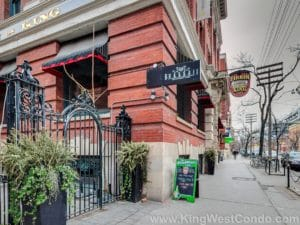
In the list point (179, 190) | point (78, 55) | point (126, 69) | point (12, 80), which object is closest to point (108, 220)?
point (179, 190)

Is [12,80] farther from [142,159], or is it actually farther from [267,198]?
[267,198]

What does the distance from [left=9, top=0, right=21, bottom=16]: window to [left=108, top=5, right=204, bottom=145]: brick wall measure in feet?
23.6

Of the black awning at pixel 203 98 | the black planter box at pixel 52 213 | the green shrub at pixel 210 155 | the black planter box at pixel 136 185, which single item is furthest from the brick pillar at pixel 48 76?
the green shrub at pixel 210 155

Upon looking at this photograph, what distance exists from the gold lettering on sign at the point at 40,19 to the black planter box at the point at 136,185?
22.8ft

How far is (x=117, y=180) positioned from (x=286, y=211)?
477 centimetres

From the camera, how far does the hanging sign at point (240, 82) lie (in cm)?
1770

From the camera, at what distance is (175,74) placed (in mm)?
7258

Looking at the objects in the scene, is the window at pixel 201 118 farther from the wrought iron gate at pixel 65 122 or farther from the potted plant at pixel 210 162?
the wrought iron gate at pixel 65 122

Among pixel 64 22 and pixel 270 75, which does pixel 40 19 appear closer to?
pixel 64 22

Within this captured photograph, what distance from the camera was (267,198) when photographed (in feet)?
28.9

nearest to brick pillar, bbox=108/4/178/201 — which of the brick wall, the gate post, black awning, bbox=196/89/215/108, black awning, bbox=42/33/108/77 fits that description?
the brick wall

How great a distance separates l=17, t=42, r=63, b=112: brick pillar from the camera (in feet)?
34.2

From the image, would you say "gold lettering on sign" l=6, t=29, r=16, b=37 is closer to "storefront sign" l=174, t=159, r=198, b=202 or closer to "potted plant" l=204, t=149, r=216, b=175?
"storefront sign" l=174, t=159, r=198, b=202

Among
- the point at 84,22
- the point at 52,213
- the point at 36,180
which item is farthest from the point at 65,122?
the point at 84,22
